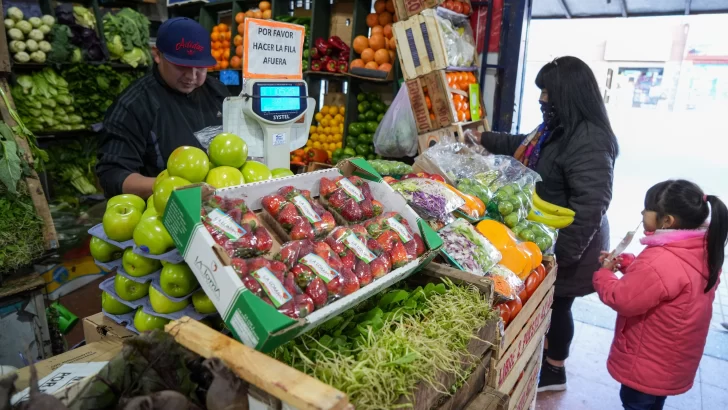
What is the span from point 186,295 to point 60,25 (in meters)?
4.81

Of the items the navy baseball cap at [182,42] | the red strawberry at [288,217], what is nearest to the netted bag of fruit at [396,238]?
the red strawberry at [288,217]

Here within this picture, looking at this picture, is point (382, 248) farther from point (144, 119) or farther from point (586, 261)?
point (586, 261)

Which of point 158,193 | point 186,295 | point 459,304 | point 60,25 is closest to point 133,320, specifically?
point 186,295

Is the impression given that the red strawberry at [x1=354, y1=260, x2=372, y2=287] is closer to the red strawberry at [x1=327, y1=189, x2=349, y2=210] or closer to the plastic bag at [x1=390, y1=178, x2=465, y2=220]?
the red strawberry at [x1=327, y1=189, x2=349, y2=210]

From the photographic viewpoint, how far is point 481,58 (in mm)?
4430

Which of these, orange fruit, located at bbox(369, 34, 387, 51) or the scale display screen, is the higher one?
orange fruit, located at bbox(369, 34, 387, 51)

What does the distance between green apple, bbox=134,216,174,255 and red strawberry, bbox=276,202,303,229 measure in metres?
0.30

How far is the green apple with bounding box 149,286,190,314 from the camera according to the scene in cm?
126

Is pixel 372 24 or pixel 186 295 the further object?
pixel 372 24

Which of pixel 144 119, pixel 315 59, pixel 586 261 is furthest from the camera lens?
pixel 315 59

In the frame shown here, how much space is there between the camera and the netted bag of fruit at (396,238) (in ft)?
4.50

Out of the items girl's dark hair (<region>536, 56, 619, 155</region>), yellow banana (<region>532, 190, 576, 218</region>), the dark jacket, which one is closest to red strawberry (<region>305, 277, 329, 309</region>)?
yellow banana (<region>532, 190, 576, 218</region>)

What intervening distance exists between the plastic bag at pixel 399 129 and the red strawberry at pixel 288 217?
9.64 ft

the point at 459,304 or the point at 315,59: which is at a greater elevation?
the point at 315,59
